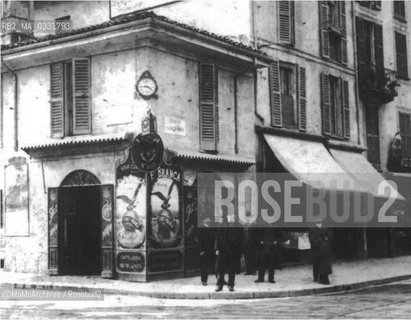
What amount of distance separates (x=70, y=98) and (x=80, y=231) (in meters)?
3.56

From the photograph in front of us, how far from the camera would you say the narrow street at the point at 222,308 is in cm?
1045

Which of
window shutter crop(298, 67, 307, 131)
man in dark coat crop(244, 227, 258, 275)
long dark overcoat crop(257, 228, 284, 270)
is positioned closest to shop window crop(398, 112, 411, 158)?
window shutter crop(298, 67, 307, 131)

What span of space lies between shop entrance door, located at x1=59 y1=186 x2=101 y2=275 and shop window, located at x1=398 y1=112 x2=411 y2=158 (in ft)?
44.4

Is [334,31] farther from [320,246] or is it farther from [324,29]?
[320,246]

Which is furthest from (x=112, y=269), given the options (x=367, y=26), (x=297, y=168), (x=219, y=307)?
(x=367, y=26)

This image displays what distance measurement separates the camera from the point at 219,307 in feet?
39.0

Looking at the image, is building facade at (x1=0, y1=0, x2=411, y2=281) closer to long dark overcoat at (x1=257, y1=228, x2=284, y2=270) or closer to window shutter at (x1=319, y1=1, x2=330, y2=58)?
window shutter at (x1=319, y1=1, x2=330, y2=58)

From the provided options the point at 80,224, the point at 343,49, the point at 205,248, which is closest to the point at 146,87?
the point at 205,248

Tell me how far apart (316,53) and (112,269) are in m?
10.4

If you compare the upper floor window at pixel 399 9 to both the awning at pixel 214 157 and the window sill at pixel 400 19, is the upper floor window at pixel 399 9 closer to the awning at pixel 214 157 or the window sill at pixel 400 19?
the window sill at pixel 400 19

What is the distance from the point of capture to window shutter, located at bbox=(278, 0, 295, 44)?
2070 centimetres

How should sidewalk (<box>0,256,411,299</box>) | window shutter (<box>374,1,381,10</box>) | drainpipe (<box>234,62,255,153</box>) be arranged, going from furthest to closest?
window shutter (<box>374,1,381,10</box>) → drainpipe (<box>234,62,255,153</box>) → sidewalk (<box>0,256,411,299</box>)

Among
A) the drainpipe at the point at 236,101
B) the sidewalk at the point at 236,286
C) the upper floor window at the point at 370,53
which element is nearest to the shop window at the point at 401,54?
the upper floor window at the point at 370,53

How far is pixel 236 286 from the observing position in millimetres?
14883
